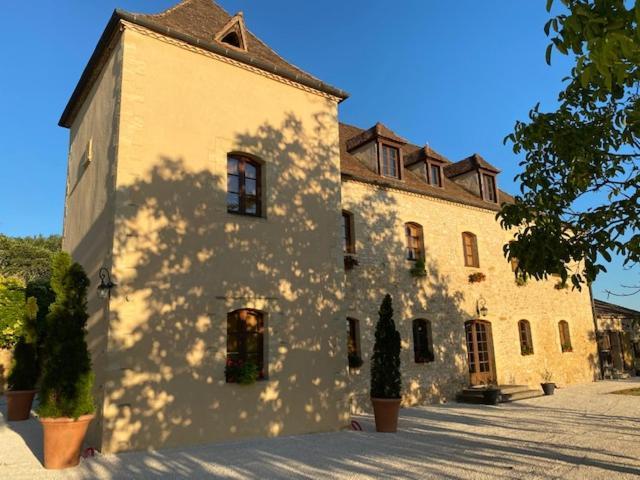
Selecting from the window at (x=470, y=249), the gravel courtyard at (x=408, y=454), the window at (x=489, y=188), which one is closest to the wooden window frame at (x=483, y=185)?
the window at (x=489, y=188)

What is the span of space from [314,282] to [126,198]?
12.9ft

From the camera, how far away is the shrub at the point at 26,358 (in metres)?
9.41

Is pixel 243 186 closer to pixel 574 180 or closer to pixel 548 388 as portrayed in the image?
pixel 574 180

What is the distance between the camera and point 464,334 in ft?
46.9

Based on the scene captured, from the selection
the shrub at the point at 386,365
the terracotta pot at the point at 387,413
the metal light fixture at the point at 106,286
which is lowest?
the terracotta pot at the point at 387,413

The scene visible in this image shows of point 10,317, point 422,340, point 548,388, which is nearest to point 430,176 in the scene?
point 422,340

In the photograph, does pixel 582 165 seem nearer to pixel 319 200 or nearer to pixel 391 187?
pixel 319 200

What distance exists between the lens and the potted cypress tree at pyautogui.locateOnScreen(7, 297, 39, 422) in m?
9.45

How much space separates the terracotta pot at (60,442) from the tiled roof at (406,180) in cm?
831

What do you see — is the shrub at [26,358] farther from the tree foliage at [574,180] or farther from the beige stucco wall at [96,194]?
the tree foliage at [574,180]

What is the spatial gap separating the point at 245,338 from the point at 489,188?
11953 mm

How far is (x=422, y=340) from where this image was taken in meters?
13.5

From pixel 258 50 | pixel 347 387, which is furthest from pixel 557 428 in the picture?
pixel 258 50

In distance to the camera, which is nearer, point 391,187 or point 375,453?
point 375,453
